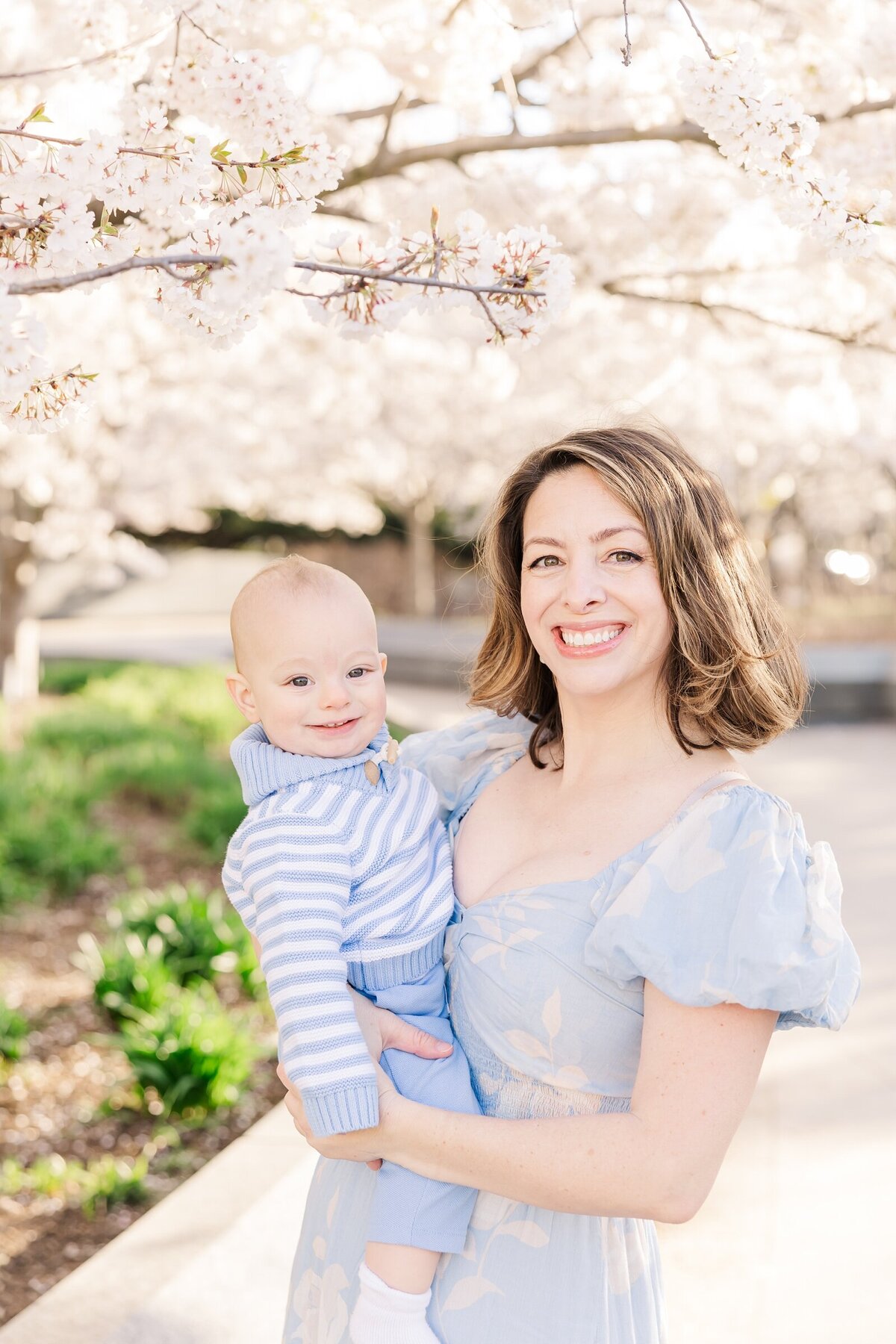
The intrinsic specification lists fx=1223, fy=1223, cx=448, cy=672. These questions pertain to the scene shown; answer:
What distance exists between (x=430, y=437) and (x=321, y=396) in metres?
4.28

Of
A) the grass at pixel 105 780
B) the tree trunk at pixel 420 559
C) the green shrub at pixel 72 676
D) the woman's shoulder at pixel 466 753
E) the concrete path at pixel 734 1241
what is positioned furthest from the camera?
the tree trunk at pixel 420 559

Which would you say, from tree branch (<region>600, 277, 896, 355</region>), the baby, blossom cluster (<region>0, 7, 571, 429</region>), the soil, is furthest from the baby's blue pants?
tree branch (<region>600, 277, 896, 355</region>)

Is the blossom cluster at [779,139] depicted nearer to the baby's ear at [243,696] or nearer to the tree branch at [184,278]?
the tree branch at [184,278]

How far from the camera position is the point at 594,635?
5.31 feet

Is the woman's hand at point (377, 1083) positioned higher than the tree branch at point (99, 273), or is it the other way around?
the tree branch at point (99, 273)

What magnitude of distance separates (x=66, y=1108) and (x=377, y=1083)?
9.36 feet

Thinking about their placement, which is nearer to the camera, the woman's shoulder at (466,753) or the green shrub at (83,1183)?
the woman's shoulder at (466,753)

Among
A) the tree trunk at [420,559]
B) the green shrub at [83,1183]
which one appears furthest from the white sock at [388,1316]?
the tree trunk at [420,559]

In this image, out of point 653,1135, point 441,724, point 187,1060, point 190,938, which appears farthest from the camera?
point 441,724

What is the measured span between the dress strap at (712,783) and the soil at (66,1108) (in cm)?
223

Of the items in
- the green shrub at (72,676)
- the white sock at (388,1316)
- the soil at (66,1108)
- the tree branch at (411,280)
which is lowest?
the soil at (66,1108)

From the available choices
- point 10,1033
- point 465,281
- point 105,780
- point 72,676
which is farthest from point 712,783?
point 72,676

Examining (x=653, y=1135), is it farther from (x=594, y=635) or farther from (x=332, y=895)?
(x=594, y=635)

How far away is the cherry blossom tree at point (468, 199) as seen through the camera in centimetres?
150
